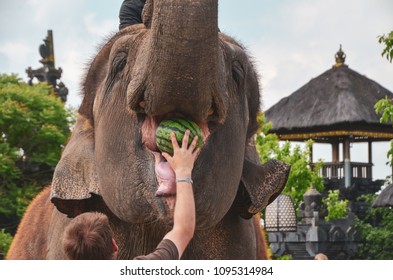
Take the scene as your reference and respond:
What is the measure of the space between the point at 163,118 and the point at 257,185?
660mm

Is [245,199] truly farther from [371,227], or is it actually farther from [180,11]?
[371,227]

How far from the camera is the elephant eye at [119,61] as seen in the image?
304cm

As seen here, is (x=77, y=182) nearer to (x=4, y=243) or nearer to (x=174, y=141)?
(x=174, y=141)

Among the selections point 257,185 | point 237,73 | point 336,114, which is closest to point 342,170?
point 336,114

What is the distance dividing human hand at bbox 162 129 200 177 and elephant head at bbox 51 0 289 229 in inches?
2.7

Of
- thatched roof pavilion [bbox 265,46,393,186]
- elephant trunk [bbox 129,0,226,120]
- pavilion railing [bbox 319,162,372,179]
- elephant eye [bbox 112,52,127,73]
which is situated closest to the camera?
elephant trunk [bbox 129,0,226,120]

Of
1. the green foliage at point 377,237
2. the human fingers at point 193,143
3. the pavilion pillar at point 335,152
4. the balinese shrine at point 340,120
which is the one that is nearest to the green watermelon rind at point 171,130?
the human fingers at point 193,143

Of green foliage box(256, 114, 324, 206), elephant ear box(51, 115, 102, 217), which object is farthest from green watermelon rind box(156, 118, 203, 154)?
green foliage box(256, 114, 324, 206)

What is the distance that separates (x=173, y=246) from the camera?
258cm

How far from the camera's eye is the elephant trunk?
8.45 ft

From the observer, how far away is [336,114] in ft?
77.8

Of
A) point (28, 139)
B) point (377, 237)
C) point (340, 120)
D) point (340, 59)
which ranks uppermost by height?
point (340, 59)

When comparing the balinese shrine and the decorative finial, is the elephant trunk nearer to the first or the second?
the balinese shrine

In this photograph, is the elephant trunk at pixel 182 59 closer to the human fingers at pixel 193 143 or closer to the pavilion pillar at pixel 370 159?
the human fingers at pixel 193 143
